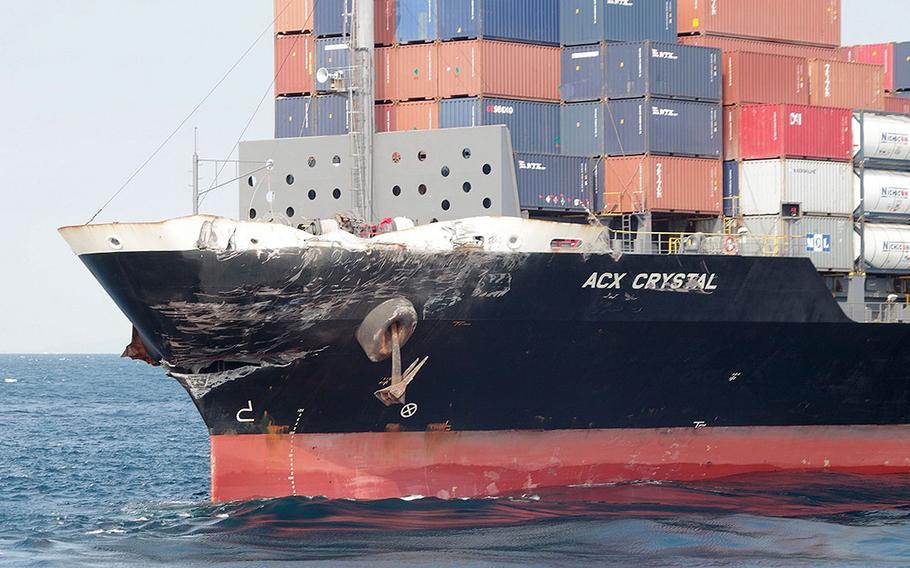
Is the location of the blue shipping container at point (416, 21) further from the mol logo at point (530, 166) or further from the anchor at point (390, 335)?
the anchor at point (390, 335)

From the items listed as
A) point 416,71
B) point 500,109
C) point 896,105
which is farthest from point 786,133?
point 416,71

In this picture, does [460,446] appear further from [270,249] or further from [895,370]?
[895,370]

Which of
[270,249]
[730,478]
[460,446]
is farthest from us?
[730,478]

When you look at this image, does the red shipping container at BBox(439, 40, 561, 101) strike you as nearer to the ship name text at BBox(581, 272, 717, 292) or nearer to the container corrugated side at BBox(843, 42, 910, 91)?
the ship name text at BBox(581, 272, 717, 292)

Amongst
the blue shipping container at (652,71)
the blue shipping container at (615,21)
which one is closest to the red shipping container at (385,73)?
the blue shipping container at (615,21)

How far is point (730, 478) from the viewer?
26297 mm

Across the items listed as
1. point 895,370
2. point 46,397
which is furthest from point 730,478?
point 46,397

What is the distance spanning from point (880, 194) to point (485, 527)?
1369cm

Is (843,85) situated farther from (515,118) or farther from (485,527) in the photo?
(485,527)

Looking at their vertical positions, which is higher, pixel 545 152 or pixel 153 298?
pixel 545 152

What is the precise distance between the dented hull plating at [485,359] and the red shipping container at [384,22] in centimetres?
729

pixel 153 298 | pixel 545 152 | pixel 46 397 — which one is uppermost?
pixel 545 152

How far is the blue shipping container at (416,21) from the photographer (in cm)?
2744

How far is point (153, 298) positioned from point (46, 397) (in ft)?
173
